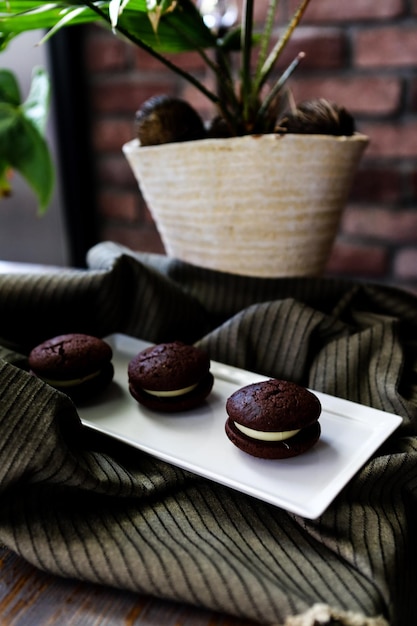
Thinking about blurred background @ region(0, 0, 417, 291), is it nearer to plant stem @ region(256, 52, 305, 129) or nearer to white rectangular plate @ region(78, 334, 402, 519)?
plant stem @ region(256, 52, 305, 129)

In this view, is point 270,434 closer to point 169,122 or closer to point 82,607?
point 82,607

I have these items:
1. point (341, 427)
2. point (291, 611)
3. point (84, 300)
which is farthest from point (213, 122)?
point (291, 611)

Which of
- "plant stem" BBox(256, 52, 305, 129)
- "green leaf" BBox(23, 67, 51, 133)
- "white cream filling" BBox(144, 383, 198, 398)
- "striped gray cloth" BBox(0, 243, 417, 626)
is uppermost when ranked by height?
"plant stem" BBox(256, 52, 305, 129)

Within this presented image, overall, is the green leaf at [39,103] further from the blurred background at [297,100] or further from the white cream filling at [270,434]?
the white cream filling at [270,434]

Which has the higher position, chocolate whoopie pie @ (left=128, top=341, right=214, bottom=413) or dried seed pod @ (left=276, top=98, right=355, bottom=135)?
dried seed pod @ (left=276, top=98, right=355, bottom=135)

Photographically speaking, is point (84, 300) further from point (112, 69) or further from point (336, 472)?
point (112, 69)

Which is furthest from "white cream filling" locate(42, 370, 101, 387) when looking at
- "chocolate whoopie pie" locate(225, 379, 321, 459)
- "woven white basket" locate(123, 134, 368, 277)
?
"woven white basket" locate(123, 134, 368, 277)
